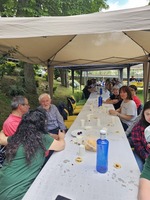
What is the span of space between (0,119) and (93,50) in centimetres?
349

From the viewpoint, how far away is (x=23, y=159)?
133 centimetres

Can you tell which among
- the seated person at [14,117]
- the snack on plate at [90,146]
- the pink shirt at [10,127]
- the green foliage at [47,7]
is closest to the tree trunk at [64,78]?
the green foliage at [47,7]

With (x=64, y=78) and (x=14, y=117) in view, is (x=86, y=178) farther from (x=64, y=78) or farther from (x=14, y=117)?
(x=64, y=78)

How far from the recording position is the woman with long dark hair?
127cm

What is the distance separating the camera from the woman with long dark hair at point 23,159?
4.17 ft

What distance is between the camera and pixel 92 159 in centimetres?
149

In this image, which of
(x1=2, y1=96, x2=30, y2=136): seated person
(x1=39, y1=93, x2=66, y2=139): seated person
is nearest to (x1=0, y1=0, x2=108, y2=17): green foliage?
(x1=39, y1=93, x2=66, y2=139): seated person

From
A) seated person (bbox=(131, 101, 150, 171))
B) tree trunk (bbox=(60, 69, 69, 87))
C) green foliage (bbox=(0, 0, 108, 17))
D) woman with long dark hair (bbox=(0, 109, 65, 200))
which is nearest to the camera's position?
woman with long dark hair (bbox=(0, 109, 65, 200))

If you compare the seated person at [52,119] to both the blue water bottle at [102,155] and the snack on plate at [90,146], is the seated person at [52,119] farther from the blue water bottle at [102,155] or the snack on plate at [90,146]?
the blue water bottle at [102,155]

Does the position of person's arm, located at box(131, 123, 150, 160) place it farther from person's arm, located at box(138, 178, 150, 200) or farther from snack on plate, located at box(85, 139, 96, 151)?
person's arm, located at box(138, 178, 150, 200)

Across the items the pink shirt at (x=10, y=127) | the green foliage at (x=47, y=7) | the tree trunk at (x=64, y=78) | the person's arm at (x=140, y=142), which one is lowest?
the person's arm at (x=140, y=142)

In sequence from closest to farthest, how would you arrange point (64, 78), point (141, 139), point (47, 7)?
point (141, 139)
point (47, 7)
point (64, 78)

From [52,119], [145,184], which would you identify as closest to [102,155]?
[145,184]

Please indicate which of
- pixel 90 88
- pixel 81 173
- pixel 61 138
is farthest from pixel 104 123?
pixel 90 88
